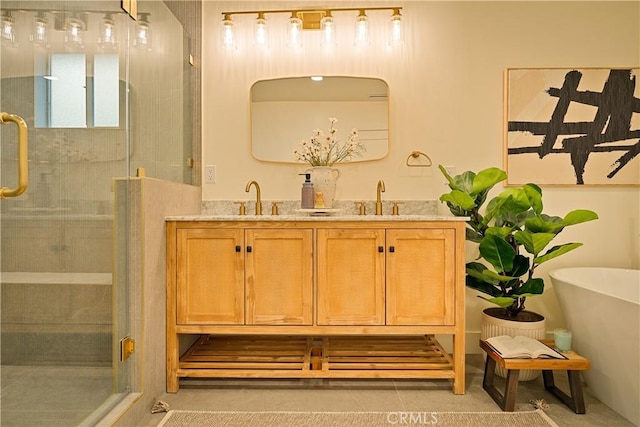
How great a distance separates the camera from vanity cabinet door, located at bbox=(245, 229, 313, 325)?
84.0 inches

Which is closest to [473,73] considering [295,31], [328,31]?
[328,31]

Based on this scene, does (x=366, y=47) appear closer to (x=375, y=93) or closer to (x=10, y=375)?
(x=375, y=93)

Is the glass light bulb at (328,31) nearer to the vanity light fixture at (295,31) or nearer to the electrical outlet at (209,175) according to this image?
the vanity light fixture at (295,31)

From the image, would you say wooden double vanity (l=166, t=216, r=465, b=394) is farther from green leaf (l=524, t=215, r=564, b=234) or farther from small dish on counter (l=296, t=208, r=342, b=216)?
green leaf (l=524, t=215, r=564, b=234)

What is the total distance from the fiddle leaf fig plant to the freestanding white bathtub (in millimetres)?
200

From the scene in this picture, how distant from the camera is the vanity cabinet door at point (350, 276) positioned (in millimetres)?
2129

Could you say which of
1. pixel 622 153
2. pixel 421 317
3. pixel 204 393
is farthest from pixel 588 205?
pixel 204 393

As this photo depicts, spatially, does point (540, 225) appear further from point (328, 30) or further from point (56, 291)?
point (56, 291)

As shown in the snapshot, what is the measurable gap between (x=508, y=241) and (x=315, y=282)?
1.14 m

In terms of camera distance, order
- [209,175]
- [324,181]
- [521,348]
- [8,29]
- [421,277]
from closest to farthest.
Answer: [8,29] < [521,348] < [421,277] < [324,181] < [209,175]

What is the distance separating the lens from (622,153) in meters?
2.73

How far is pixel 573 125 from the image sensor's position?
2.73 metres

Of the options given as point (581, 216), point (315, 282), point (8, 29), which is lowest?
point (315, 282)

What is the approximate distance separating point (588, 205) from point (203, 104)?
268cm
